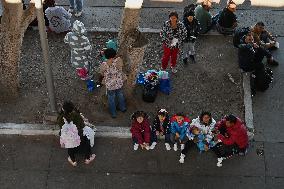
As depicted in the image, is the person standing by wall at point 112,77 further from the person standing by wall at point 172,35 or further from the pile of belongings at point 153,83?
the person standing by wall at point 172,35

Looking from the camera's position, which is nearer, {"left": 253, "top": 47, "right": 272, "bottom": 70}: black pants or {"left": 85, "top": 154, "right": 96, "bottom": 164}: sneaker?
{"left": 85, "top": 154, "right": 96, "bottom": 164}: sneaker

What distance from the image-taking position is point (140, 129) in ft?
29.9

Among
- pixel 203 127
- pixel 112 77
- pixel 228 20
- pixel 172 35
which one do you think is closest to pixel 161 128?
pixel 203 127

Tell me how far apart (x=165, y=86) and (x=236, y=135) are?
2.17m

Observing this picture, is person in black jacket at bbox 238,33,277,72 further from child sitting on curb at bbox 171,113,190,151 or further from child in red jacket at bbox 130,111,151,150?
child in red jacket at bbox 130,111,151,150

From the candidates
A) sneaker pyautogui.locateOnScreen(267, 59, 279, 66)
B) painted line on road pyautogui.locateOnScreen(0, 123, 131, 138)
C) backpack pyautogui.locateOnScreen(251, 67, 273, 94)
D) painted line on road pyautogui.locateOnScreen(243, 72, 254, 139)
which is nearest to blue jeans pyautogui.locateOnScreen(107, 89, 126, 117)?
painted line on road pyautogui.locateOnScreen(0, 123, 131, 138)

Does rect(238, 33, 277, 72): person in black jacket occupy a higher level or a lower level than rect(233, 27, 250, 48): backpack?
lower

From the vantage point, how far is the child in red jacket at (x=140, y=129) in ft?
29.2

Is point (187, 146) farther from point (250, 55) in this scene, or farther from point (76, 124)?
point (250, 55)

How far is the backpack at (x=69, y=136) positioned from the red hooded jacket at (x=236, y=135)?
258 cm

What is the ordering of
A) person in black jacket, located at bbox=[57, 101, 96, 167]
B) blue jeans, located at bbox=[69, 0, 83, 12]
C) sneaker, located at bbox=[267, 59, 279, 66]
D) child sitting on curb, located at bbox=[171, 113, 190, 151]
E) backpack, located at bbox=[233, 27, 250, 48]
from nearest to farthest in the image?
person in black jacket, located at bbox=[57, 101, 96, 167]
child sitting on curb, located at bbox=[171, 113, 190, 151]
backpack, located at bbox=[233, 27, 250, 48]
sneaker, located at bbox=[267, 59, 279, 66]
blue jeans, located at bbox=[69, 0, 83, 12]

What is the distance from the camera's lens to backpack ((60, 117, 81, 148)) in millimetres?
8625

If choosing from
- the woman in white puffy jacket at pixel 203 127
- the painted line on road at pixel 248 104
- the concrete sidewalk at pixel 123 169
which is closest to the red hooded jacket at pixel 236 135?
the woman in white puffy jacket at pixel 203 127

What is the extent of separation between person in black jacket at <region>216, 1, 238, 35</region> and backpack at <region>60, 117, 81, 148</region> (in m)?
4.80
